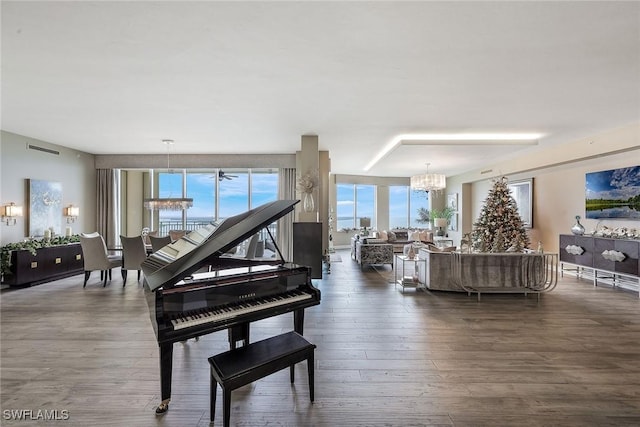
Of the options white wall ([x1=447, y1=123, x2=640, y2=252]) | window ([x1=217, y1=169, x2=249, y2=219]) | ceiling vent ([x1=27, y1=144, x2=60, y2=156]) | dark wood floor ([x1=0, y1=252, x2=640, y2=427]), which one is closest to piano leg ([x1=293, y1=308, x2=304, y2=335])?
dark wood floor ([x1=0, y1=252, x2=640, y2=427])

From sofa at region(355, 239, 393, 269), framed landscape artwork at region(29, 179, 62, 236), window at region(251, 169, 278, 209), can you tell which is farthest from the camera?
window at region(251, 169, 278, 209)

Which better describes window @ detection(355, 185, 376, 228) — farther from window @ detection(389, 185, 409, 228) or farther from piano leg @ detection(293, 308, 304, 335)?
piano leg @ detection(293, 308, 304, 335)

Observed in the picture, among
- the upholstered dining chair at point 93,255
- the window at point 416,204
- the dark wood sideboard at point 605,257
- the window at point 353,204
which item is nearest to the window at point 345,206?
the window at point 353,204

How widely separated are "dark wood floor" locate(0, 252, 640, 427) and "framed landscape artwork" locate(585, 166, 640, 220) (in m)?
1.90

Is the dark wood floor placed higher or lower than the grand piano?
lower

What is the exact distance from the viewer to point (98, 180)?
7.75m

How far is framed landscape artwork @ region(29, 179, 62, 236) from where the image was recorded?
229 inches

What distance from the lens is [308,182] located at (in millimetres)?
5633

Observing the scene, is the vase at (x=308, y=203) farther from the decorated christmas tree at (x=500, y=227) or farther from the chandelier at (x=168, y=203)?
the decorated christmas tree at (x=500, y=227)

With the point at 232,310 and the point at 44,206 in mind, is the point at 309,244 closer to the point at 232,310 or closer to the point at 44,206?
the point at 232,310

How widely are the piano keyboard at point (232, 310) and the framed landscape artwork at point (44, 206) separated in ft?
20.6

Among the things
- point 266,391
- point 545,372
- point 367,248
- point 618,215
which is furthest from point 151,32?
point 618,215

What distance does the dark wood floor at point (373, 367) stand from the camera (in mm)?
2057

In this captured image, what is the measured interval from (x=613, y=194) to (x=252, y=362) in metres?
7.10
